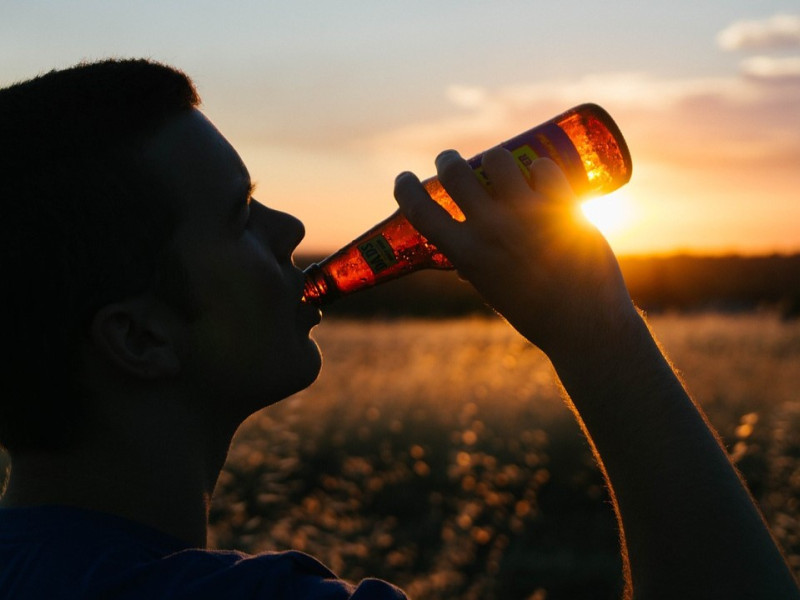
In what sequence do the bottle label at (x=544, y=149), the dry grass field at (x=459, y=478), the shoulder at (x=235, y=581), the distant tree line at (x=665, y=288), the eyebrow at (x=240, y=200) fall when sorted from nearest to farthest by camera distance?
the shoulder at (x=235, y=581)
the eyebrow at (x=240, y=200)
the bottle label at (x=544, y=149)
the dry grass field at (x=459, y=478)
the distant tree line at (x=665, y=288)

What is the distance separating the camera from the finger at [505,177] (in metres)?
1.29

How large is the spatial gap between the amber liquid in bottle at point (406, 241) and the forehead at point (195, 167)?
1.96 ft

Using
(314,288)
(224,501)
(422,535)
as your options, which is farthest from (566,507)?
(314,288)

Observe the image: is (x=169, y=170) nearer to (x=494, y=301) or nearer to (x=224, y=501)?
(x=494, y=301)

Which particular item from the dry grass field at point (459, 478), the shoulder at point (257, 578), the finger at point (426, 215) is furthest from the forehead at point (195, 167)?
the dry grass field at point (459, 478)

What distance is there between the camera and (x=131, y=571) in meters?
1.10

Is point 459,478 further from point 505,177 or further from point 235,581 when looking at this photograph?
point 235,581

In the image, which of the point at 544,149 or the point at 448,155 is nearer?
the point at 448,155

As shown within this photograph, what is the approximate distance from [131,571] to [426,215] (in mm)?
627

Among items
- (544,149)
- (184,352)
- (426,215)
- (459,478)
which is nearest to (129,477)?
(184,352)

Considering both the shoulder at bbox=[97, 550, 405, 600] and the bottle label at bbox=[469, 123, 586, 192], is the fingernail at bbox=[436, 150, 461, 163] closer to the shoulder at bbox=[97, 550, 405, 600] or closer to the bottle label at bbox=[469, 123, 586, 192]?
the bottle label at bbox=[469, 123, 586, 192]

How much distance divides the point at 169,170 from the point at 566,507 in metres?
5.42

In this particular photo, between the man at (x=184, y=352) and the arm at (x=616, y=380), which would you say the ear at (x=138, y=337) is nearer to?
the man at (x=184, y=352)

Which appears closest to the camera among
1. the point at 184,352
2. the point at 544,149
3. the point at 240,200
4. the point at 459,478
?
the point at 184,352
